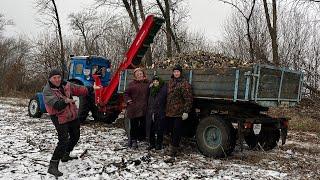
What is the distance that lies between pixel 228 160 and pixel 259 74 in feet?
5.70

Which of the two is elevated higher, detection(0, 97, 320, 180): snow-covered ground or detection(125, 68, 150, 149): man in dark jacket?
detection(125, 68, 150, 149): man in dark jacket

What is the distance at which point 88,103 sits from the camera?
39.1 ft

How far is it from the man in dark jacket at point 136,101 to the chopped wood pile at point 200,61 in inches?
28.0

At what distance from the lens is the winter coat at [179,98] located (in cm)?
748

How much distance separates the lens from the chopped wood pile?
25.7 feet

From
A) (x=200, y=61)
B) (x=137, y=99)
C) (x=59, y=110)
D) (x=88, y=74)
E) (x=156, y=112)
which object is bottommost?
(x=156, y=112)

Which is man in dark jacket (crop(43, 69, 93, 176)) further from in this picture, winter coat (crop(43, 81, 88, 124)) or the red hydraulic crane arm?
the red hydraulic crane arm

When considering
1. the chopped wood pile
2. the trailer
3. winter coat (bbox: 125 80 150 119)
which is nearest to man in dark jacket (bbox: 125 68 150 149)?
winter coat (bbox: 125 80 150 119)

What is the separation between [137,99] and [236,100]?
2.22 m

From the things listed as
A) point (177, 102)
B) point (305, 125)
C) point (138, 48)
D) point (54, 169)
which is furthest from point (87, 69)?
point (305, 125)

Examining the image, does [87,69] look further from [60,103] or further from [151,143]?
[60,103]

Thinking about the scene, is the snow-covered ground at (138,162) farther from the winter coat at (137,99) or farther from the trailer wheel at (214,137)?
the winter coat at (137,99)

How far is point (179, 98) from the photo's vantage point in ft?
24.8

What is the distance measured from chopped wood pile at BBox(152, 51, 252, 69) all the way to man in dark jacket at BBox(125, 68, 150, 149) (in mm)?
712
